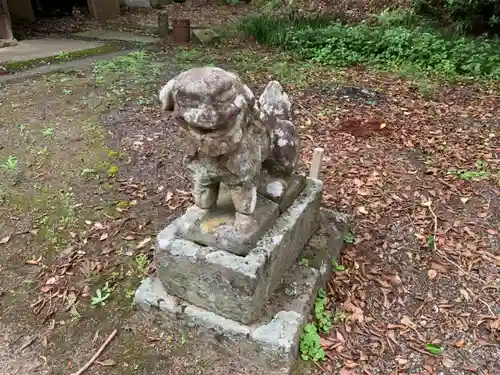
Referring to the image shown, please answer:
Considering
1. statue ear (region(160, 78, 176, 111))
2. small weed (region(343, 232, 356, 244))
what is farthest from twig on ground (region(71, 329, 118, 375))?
small weed (region(343, 232, 356, 244))

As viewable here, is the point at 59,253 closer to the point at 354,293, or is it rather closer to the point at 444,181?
the point at 354,293

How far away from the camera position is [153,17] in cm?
1109

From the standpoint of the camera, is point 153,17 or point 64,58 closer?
point 64,58

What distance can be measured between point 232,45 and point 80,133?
4467 millimetres

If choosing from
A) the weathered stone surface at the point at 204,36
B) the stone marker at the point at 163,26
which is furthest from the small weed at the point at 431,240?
the stone marker at the point at 163,26

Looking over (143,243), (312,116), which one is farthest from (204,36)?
(143,243)

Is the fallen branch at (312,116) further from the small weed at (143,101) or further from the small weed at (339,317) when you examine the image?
the small weed at (339,317)

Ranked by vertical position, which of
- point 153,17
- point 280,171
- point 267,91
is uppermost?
point 267,91

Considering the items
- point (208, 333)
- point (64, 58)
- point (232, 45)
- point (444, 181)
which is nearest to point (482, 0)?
point (232, 45)

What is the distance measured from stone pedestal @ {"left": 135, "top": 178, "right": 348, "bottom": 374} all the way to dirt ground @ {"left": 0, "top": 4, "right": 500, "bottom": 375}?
0.54 ft

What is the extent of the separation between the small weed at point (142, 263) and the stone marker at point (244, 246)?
0.32 m

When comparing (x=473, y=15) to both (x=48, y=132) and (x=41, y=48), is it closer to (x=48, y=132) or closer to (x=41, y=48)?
(x=48, y=132)

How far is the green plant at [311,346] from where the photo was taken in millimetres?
2455

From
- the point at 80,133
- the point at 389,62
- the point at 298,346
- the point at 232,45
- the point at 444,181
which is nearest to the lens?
the point at 298,346
